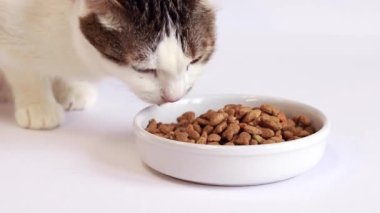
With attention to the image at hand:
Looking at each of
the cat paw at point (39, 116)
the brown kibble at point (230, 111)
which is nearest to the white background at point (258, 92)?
the cat paw at point (39, 116)

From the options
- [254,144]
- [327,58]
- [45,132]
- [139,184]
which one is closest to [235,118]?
[254,144]

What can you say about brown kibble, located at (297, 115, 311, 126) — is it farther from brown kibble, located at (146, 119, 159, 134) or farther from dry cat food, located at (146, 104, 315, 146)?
brown kibble, located at (146, 119, 159, 134)

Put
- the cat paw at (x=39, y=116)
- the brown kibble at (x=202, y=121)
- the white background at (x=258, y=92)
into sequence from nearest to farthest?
the white background at (x=258, y=92) → the brown kibble at (x=202, y=121) → the cat paw at (x=39, y=116)

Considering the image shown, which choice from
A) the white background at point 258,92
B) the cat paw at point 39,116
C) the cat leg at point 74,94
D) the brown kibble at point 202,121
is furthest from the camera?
the cat leg at point 74,94

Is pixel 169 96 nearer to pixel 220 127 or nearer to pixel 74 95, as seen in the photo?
pixel 220 127

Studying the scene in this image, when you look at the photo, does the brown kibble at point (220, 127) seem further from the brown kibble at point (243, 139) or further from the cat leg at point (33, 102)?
the cat leg at point (33, 102)

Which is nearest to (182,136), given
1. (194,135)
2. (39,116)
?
(194,135)

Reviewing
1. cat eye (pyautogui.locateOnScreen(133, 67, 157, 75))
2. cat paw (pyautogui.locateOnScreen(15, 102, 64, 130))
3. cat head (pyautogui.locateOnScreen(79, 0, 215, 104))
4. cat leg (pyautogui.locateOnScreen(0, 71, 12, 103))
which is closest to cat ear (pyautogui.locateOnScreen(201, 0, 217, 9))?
cat head (pyautogui.locateOnScreen(79, 0, 215, 104))
